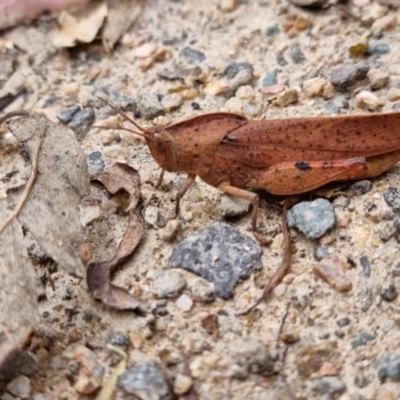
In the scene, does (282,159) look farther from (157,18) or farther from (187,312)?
(157,18)

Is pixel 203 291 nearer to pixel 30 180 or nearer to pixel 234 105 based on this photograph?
pixel 30 180

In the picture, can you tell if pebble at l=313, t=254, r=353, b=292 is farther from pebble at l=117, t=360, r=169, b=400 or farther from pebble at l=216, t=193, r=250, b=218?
pebble at l=117, t=360, r=169, b=400

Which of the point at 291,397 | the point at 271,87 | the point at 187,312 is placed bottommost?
the point at 291,397

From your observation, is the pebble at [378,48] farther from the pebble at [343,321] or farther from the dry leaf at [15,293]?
the dry leaf at [15,293]

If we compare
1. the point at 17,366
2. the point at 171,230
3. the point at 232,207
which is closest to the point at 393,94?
the point at 232,207

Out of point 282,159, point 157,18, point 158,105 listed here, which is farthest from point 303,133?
point 157,18

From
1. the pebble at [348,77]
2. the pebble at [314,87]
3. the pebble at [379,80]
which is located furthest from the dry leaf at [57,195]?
the pebble at [379,80]
